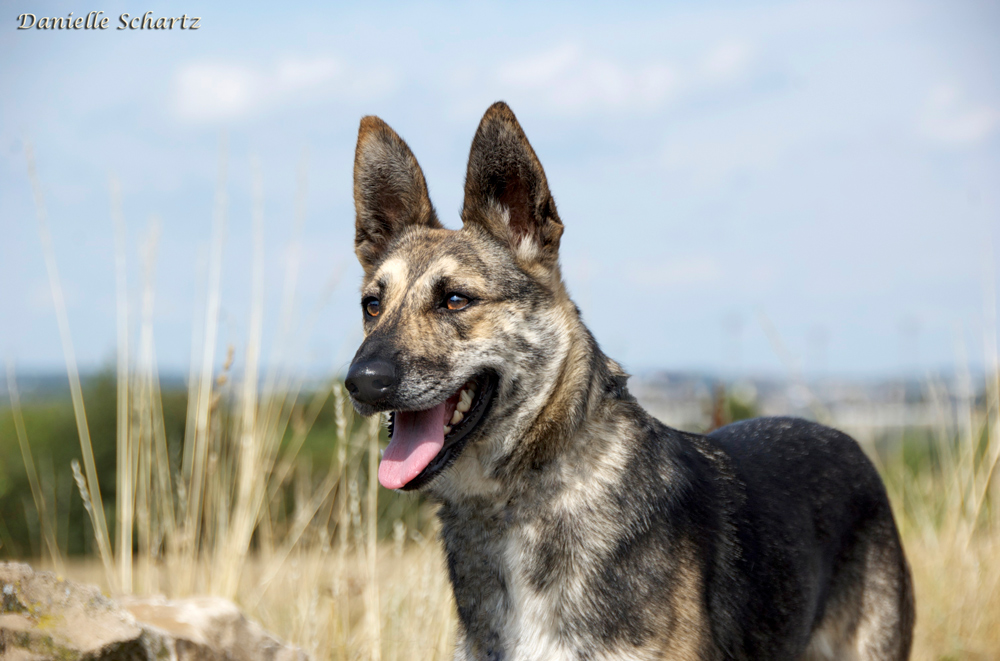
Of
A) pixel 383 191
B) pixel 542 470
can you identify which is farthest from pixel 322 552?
pixel 542 470

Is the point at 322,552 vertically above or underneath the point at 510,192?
underneath

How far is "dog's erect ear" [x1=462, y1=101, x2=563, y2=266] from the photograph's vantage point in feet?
10.7

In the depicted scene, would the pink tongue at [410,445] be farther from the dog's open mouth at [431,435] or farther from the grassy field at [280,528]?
the grassy field at [280,528]

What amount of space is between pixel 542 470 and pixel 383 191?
61.1 inches

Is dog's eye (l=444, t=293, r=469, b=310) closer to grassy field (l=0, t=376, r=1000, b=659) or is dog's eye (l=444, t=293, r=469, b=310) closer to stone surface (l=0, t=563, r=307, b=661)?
grassy field (l=0, t=376, r=1000, b=659)

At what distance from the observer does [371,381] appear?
9.46 ft

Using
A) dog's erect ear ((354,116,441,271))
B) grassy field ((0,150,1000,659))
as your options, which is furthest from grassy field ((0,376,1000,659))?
dog's erect ear ((354,116,441,271))

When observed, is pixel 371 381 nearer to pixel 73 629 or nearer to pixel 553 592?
pixel 553 592

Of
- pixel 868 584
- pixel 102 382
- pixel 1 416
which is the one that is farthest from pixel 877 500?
pixel 1 416

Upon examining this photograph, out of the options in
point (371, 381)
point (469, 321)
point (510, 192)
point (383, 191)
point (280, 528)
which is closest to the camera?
point (371, 381)

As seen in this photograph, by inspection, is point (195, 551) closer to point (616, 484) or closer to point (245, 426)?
point (245, 426)

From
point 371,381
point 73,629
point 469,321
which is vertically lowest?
point 73,629

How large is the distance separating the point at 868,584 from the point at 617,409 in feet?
5.58

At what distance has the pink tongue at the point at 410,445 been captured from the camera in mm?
2971
